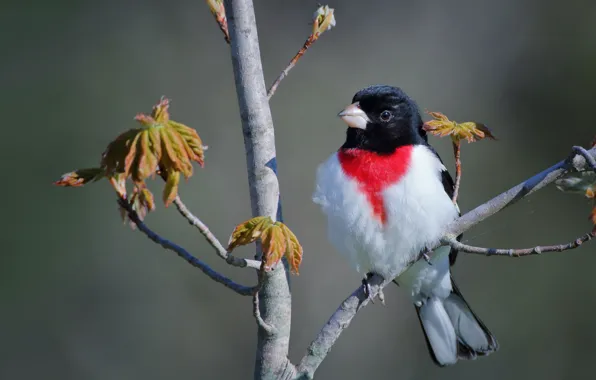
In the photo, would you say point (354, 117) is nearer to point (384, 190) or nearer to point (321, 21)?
point (384, 190)

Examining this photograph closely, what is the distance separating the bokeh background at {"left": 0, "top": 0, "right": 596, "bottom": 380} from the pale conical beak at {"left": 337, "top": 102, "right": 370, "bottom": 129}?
2.36 m

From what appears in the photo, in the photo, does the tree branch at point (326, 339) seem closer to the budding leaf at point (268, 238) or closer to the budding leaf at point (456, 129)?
the budding leaf at point (268, 238)

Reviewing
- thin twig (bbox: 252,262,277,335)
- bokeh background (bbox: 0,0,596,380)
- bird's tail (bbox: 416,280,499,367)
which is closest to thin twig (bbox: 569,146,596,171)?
thin twig (bbox: 252,262,277,335)

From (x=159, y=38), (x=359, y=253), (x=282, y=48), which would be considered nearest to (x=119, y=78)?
(x=159, y=38)

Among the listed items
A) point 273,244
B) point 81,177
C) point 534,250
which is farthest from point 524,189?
point 81,177

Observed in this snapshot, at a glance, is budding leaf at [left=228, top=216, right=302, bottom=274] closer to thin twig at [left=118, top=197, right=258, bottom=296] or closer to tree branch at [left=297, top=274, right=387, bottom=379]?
thin twig at [left=118, top=197, right=258, bottom=296]

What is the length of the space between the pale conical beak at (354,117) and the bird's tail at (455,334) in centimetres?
91

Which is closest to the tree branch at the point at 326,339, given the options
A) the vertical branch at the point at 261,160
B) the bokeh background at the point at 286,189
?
the vertical branch at the point at 261,160

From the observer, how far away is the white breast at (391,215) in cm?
289

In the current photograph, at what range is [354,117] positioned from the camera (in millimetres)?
3113

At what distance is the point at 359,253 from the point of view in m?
3.08

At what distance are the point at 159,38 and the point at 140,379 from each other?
2506 millimetres

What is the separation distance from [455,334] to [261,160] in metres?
1.62

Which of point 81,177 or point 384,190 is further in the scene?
point 384,190
